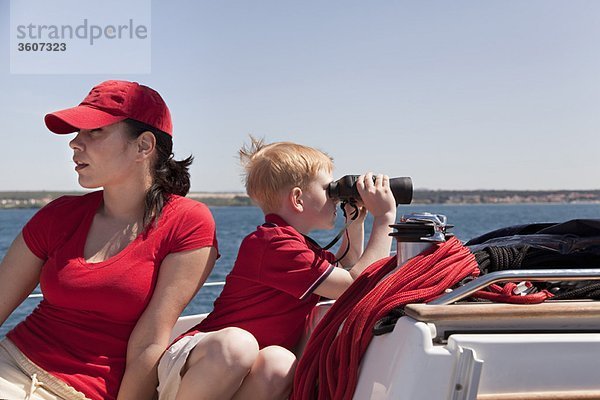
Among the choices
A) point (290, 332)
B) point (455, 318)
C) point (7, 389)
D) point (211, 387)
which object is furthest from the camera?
point (290, 332)

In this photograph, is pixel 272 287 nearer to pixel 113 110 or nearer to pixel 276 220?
pixel 276 220

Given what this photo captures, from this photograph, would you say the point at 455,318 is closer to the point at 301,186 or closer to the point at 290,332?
the point at 290,332

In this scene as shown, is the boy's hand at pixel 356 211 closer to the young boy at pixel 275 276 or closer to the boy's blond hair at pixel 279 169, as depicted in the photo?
the young boy at pixel 275 276

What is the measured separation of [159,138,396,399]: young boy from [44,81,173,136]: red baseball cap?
365 millimetres

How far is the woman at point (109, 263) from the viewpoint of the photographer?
88.6 inches

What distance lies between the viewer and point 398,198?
8.04ft

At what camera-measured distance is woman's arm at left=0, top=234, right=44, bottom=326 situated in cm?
246

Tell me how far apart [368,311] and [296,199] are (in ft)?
2.60

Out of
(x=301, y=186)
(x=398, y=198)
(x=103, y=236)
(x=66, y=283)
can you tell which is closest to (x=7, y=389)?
(x=66, y=283)

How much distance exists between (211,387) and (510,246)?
83 cm

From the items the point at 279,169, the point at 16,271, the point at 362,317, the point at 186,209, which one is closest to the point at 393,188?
the point at 279,169

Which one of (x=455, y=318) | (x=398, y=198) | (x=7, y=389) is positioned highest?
(x=398, y=198)

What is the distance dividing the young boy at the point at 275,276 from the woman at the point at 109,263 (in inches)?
5.2

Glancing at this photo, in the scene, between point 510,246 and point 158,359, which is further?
point 158,359
